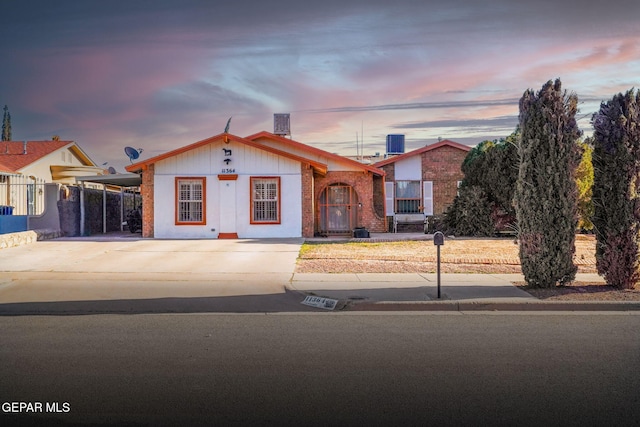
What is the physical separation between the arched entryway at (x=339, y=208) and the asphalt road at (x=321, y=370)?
18063mm

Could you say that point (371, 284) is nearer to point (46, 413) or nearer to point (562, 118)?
point (562, 118)

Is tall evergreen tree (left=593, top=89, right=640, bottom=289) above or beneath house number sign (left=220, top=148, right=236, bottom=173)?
beneath

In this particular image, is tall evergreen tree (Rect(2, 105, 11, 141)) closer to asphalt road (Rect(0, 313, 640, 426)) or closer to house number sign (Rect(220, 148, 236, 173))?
house number sign (Rect(220, 148, 236, 173))

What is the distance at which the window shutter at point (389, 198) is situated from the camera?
30.1m

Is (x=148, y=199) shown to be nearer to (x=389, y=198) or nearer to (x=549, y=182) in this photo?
(x=389, y=198)

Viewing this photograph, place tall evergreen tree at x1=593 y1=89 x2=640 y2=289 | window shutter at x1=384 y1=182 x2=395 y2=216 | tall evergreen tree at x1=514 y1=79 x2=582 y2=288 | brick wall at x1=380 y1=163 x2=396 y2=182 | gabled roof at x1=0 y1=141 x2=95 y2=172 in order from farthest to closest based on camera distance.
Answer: gabled roof at x1=0 y1=141 x2=95 y2=172, brick wall at x1=380 y1=163 x2=396 y2=182, window shutter at x1=384 y1=182 x2=395 y2=216, tall evergreen tree at x1=514 y1=79 x2=582 y2=288, tall evergreen tree at x1=593 y1=89 x2=640 y2=289

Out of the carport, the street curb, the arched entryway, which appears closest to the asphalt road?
the street curb

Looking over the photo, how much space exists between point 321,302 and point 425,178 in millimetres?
21703

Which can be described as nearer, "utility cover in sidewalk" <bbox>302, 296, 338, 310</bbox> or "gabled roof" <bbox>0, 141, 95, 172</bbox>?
"utility cover in sidewalk" <bbox>302, 296, 338, 310</bbox>

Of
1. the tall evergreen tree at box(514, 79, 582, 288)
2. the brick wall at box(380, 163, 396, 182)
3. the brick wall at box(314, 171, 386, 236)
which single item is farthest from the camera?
the brick wall at box(380, 163, 396, 182)

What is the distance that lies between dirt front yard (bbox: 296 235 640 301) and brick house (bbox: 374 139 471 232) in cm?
950

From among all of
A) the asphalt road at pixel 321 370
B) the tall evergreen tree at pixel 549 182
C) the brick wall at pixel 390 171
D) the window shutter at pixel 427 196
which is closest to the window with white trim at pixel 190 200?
the brick wall at pixel 390 171

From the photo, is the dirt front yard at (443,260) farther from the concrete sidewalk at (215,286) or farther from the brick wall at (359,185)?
the brick wall at (359,185)

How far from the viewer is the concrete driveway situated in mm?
10844
